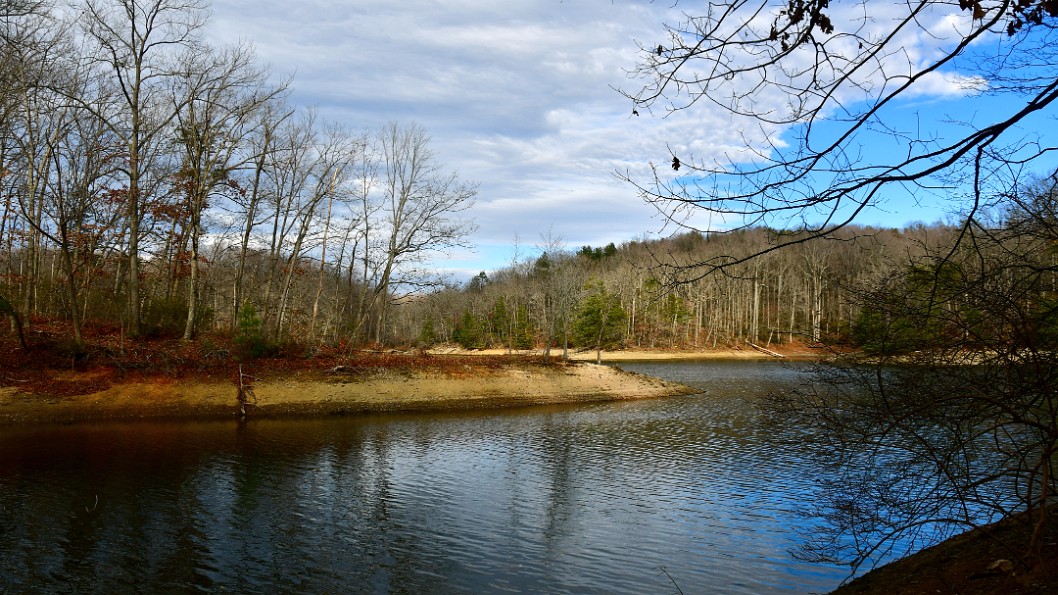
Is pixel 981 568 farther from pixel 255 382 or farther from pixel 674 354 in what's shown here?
pixel 674 354

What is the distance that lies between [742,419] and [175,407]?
19973 mm

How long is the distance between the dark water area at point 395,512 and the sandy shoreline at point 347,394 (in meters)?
1.81

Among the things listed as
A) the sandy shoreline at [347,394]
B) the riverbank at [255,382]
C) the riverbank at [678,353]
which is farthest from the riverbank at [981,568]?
the riverbank at [678,353]

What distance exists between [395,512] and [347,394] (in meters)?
14.5

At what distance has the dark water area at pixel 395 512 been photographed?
25.6 ft

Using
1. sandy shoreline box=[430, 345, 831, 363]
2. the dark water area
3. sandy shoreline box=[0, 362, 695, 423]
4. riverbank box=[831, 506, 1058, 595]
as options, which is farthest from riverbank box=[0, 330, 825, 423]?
sandy shoreline box=[430, 345, 831, 363]

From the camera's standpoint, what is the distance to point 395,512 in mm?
10859

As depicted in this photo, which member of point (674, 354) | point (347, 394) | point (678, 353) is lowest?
point (347, 394)

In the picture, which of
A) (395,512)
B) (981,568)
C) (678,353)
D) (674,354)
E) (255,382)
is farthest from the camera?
(678,353)

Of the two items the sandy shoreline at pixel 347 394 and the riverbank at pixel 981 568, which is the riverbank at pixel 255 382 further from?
the riverbank at pixel 981 568

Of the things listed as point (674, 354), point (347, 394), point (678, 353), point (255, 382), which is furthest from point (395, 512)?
point (678, 353)

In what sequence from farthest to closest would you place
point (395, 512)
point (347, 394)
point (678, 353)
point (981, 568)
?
point (678, 353) < point (347, 394) < point (395, 512) < point (981, 568)

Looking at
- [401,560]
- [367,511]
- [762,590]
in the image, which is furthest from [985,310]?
[367,511]

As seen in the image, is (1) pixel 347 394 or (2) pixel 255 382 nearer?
(2) pixel 255 382
